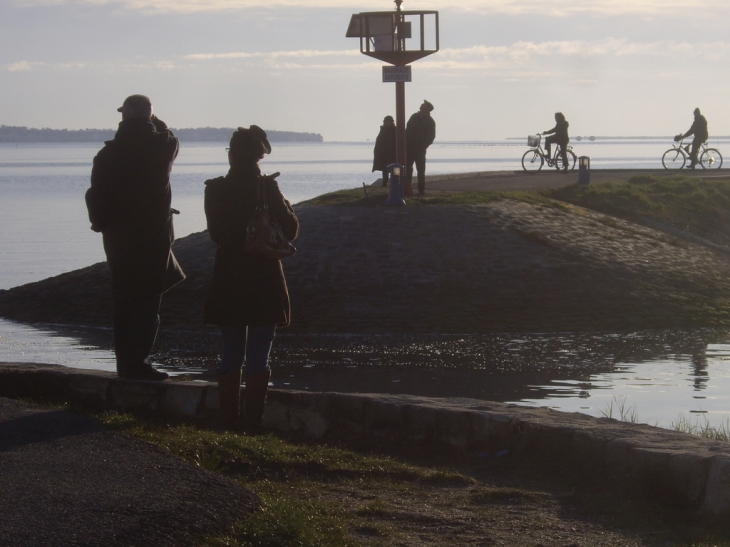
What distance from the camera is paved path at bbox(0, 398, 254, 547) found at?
4172 mm

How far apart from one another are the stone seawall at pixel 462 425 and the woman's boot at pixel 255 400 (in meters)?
0.24

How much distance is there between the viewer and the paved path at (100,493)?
13.7 ft

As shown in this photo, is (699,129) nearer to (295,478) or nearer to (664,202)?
(664,202)

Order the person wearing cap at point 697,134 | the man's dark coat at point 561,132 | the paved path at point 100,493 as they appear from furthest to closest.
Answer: the person wearing cap at point 697,134 → the man's dark coat at point 561,132 → the paved path at point 100,493

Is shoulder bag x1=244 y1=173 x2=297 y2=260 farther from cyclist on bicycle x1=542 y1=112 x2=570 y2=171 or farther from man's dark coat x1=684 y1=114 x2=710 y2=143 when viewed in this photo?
man's dark coat x1=684 y1=114 x2=710 y2=143

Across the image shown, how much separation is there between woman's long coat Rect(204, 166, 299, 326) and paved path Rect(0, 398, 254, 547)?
3.59 ft

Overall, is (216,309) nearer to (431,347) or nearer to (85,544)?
(85,544)

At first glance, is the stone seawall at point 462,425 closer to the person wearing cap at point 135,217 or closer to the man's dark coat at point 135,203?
the person wearing cap at point 135,217

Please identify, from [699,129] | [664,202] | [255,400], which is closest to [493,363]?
[255,400]

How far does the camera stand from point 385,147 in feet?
77.1

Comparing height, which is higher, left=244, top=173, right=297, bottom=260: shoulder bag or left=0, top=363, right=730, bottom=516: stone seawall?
left=244, top=173, right=297, bottom=260: shoulder bag

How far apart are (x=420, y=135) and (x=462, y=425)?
47.3ft

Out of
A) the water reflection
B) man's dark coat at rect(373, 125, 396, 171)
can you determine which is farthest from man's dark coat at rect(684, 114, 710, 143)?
the water reflection

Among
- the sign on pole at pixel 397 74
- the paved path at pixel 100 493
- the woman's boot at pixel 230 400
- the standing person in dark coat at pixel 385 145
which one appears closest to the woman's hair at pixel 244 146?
the woman's boot at pixel 230 400
